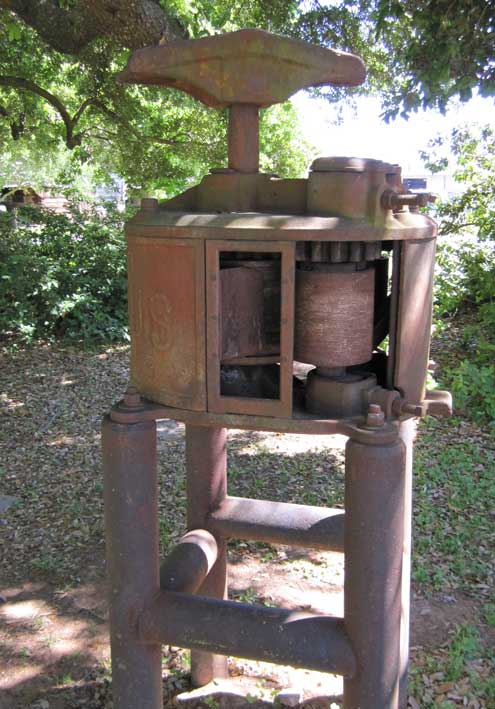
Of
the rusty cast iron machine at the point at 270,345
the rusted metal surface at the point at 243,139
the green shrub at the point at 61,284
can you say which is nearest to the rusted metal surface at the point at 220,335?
the rusty cast iron machine at the point at 270,345

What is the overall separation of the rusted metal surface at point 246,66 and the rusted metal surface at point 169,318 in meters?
0.49

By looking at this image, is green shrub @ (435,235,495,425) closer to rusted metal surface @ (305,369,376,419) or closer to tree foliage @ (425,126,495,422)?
tree foliage @ (425,126,495,422)

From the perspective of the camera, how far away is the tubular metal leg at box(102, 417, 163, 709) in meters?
1.96

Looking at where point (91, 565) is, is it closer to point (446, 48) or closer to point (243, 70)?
point (243, 70)

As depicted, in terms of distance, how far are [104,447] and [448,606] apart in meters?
2.23

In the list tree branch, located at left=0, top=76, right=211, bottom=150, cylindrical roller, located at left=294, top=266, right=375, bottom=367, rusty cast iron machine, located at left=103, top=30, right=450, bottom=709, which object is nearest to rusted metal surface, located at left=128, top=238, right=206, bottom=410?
rusty cast iron machine, located at left=103, top=30, right=450, bottom=709

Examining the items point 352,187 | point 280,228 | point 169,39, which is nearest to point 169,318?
point 280,228

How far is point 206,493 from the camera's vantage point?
283cm

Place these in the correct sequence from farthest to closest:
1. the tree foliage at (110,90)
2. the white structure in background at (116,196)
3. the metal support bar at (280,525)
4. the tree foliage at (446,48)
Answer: the white structure in background at (116,196), the tree foliage at (110,90), the tree foliage at (446,48), the metal support bar at (280,525)

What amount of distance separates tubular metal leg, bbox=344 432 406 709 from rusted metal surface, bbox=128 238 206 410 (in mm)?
469

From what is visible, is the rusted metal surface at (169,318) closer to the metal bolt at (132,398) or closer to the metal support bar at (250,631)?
the metal bolt at (132,398)

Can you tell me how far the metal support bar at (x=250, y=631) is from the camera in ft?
6.25

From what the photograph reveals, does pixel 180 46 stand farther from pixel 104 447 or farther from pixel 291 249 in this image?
pixel 104 447

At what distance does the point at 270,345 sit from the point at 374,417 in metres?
0.36
